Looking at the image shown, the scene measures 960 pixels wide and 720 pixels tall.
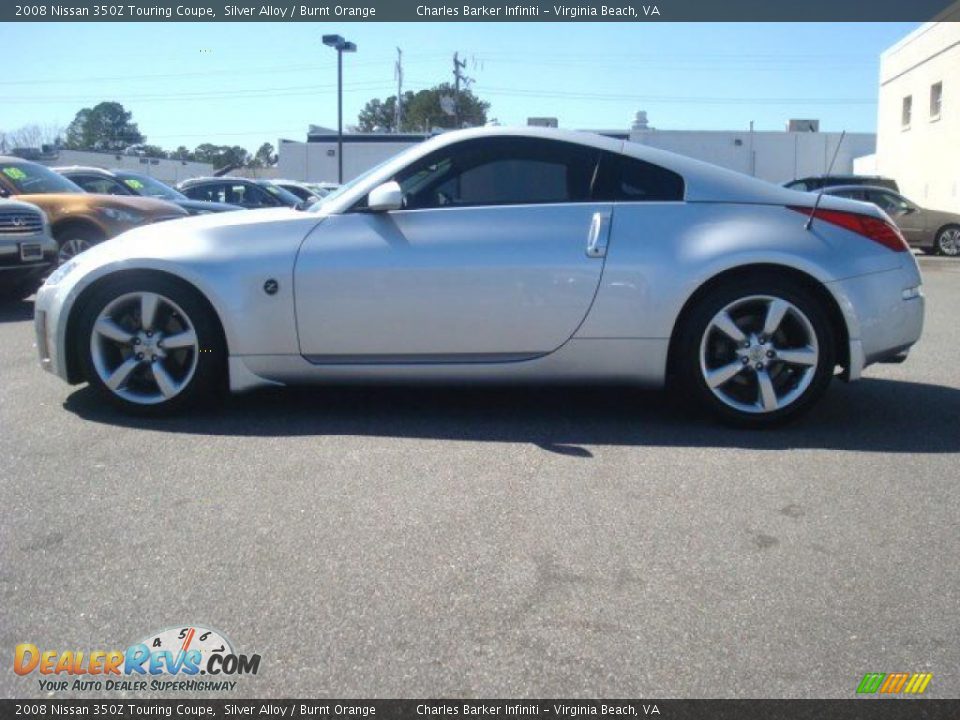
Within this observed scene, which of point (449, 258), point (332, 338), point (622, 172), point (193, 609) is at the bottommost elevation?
point (193, 609)

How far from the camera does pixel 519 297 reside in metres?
4.98

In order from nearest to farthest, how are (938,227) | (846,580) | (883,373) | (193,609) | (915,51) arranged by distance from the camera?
1. (193,609)
2. (846,580)
3. (883,373)
4. (938,227)
5. (915,51)

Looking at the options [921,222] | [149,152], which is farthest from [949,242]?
[149,152]

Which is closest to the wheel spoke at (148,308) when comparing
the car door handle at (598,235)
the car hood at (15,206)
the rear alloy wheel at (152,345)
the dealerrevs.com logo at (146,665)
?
the rear alloy wheel at (152,345)

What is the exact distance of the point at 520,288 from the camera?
498 centimetres

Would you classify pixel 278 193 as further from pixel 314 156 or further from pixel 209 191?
pixel 314 156

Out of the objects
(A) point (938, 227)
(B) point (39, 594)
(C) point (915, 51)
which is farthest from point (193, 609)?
(C) point (915, 51)

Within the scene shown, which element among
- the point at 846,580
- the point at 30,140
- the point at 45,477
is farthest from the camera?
the point at 30,140

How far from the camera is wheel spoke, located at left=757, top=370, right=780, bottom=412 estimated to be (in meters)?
4.96

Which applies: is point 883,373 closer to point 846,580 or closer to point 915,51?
point 846,580

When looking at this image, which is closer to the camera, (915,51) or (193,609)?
(193,609)

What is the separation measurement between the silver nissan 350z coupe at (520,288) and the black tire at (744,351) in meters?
0.01

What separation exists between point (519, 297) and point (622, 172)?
0.88 meters

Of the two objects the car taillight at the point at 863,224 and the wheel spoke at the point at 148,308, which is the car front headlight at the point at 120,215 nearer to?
the wheel spoke at the point at 148,308
